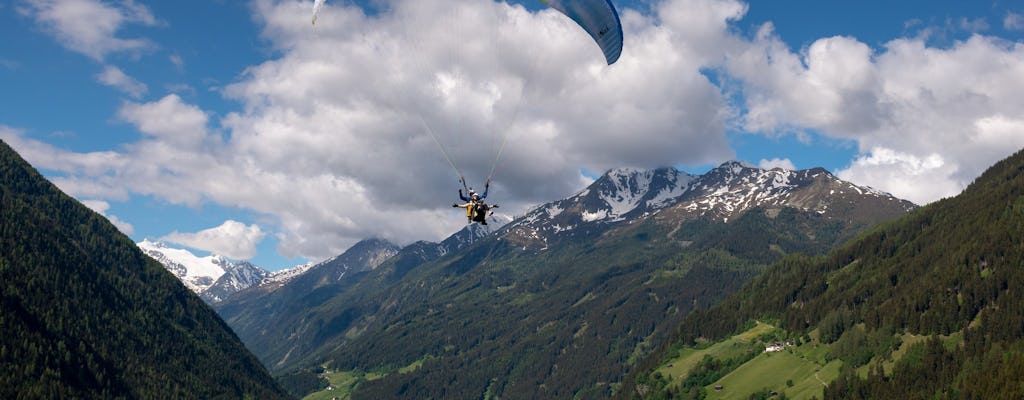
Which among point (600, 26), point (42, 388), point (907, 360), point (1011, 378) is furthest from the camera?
point (907, 360)

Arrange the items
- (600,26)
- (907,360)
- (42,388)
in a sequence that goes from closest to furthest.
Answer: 1. (600,26)
2. (42,388)
3. (907,360)

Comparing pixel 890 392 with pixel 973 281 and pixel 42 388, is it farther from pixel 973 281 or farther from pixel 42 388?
pixel 42 388

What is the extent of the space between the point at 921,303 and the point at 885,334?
13.6 meters

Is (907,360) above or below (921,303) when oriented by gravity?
below

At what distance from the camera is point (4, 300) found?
180m

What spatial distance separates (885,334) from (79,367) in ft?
690

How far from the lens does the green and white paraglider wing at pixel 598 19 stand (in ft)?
176

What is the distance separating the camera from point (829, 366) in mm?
197750

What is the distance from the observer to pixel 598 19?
180 feet

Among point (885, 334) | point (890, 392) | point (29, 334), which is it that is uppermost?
point (29, 334)

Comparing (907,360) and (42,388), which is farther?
(907,360)

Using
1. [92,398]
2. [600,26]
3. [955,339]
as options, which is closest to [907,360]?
[955,339]

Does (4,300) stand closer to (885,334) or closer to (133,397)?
(133,397)

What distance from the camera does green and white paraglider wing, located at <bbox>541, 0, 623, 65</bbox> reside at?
53719 millimetres
